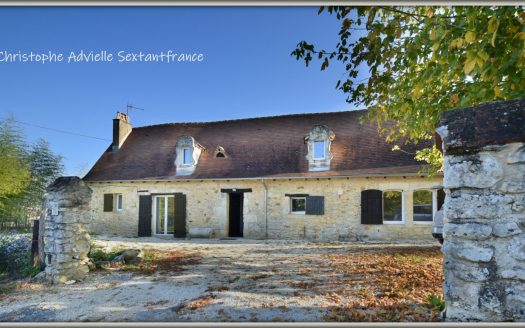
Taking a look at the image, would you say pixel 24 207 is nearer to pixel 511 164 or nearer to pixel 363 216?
pixel 363 216

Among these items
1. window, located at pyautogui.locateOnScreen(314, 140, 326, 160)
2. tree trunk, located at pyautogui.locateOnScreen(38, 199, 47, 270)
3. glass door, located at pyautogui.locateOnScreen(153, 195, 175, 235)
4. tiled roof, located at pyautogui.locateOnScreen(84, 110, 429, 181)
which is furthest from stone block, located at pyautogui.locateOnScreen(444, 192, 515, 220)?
glass door, located at pyautogui.locateOnScreen(153, 195, 175, 235)

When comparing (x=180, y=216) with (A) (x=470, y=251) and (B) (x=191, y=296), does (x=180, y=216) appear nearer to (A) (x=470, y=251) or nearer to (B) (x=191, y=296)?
(B) (x=191, y=296)

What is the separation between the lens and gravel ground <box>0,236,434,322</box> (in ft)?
12.9

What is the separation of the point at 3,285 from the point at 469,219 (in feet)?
23.8

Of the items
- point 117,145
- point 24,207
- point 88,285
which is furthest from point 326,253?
point 24,207

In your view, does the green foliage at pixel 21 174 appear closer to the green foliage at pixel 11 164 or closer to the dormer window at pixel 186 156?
the green foliage at pixel 11 164

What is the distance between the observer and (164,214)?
14594 millimetres

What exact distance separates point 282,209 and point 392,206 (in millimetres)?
4180

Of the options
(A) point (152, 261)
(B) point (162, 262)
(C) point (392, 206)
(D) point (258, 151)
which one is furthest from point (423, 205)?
(A) point (152, 261)

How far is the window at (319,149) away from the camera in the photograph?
1311 cm

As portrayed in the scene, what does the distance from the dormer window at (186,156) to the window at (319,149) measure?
5471mm

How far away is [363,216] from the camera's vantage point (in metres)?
11.9

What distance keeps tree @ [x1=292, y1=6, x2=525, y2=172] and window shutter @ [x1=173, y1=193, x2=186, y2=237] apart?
9896 millimetres

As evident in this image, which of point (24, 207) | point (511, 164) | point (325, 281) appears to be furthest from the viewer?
point (24, 207)
